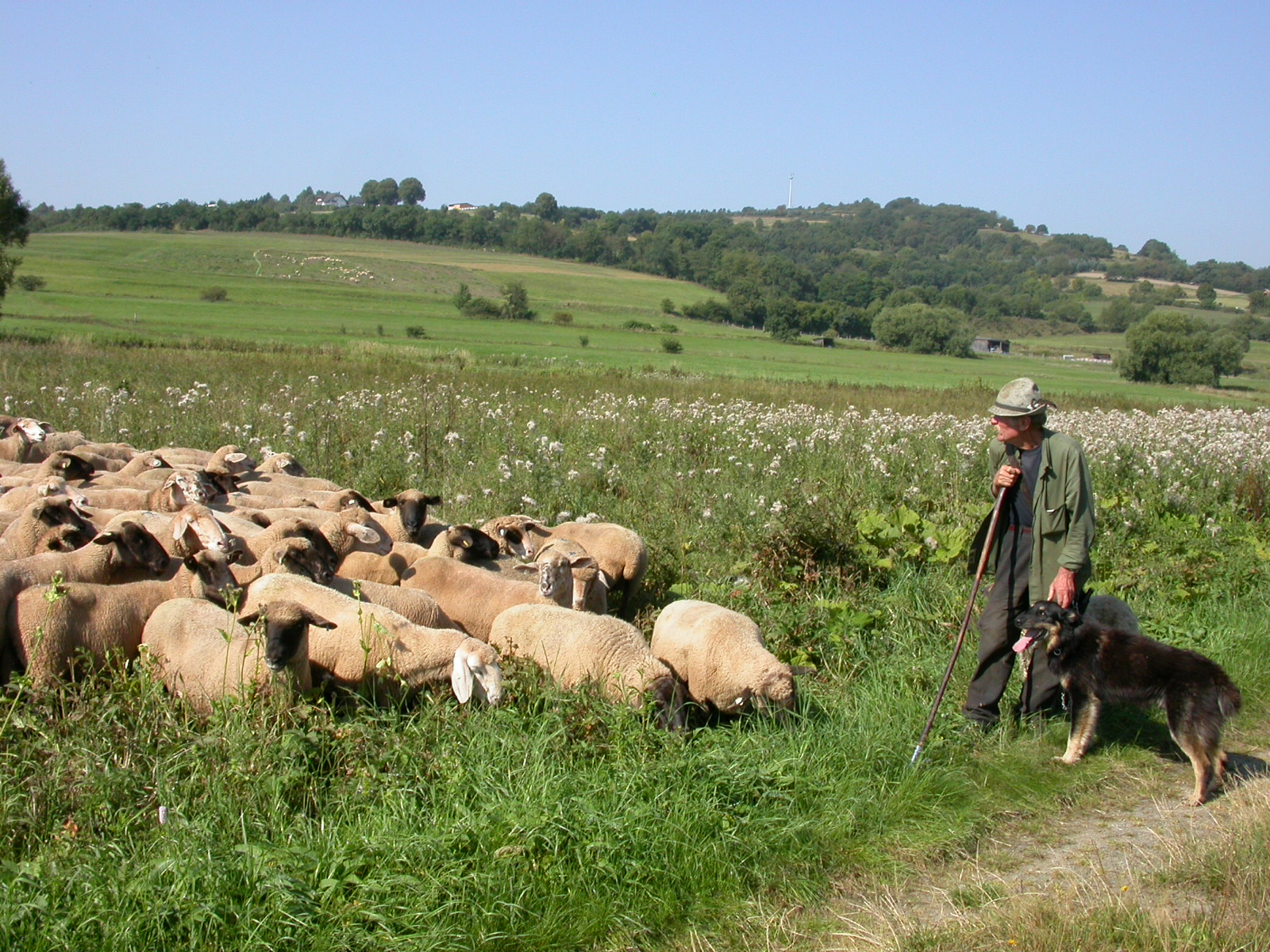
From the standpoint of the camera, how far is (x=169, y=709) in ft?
19.3

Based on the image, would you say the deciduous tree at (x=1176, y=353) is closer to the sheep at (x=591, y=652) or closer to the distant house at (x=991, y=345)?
the distant house at (x=991, y=345)

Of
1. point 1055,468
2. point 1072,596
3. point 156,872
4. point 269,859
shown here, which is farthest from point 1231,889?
point 156,872

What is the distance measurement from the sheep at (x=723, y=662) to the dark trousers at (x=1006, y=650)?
142cm

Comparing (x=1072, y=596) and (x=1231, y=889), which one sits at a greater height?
(x=1072, y=596)

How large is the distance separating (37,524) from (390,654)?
13.5 ft

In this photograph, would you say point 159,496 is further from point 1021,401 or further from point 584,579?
point 1021,401

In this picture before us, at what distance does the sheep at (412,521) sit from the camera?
31.7 ft

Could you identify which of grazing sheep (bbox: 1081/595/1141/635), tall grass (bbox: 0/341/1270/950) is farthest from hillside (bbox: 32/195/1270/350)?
grazing sheep (bbox: 1081/595/1141/635)

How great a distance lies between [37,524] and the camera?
862 cm

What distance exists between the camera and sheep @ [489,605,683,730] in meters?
6.55

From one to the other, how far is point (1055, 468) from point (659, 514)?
5.75 m

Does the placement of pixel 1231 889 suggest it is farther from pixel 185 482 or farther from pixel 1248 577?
pixel 185 482

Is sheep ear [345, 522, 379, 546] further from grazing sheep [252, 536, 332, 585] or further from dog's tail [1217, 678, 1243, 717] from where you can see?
dog's tail [1217, 678, 1243, 717]

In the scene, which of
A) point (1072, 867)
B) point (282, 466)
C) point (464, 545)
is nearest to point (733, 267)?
point (282, 466)
